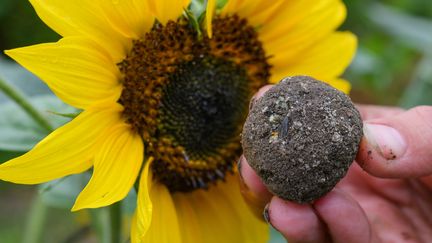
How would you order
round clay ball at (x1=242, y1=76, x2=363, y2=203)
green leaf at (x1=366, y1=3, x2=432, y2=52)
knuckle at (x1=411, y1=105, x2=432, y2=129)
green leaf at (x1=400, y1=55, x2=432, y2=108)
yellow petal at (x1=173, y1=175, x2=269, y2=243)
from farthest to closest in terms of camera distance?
1. green leaf at (x1=366, y1=3, x2=432, y2=52)
2. green leaf at (x1=400, y1=55, x2=432, y2=108)
3. yellow petal at (x1=173, y1=175, x2=269, y2=243)
4. knuckle at (x1=411, y1=105, x2=432, y2=129)
5. round clay ball at (x1=242, y1=76, x2=363, y2=203)

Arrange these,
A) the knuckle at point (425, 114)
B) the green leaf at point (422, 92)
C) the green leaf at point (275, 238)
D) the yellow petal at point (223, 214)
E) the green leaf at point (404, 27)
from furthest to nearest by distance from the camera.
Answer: the green leaf at point (404, 27) → the green leaf at point (422, 92) → the green leaf at point (275, 238) → the yellow petal at point (223, 214) → the knuckle at point (425, 114)

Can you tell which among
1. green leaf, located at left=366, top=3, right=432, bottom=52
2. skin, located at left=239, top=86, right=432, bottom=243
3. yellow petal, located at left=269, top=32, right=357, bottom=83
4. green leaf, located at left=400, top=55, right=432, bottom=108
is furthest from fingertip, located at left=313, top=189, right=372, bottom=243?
green leaf, located at left=366, top=3, right=432, bottom=52

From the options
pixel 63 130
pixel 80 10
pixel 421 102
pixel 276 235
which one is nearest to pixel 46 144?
pixel 63 130

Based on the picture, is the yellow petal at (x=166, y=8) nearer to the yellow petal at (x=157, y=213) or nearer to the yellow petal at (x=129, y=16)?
the yellow petal at (x=129, y=16)

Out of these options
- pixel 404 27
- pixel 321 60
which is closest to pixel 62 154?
pixel 321 60

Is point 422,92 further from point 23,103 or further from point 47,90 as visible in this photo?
point 23,103

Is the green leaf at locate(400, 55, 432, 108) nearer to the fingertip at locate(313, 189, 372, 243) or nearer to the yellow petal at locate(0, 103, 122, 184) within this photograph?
the fingertip at locate(313, 189, 372, 243)

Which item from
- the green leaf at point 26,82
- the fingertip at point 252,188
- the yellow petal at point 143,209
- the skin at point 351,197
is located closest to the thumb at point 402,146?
the skin at point 351,197
